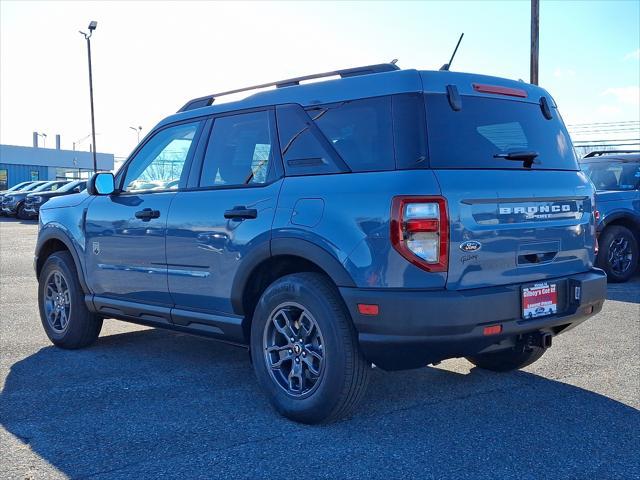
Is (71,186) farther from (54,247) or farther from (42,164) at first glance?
(42,164)

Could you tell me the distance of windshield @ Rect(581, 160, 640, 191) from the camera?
10422mm

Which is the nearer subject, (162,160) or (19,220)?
(162,160)

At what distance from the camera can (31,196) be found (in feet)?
95.9

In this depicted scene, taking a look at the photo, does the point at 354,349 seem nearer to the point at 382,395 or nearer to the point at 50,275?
the point at 382,395

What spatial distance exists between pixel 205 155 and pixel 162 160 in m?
0.55

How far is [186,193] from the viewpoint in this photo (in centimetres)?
507

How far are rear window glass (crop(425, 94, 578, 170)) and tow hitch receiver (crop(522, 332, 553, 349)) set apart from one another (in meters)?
0.97

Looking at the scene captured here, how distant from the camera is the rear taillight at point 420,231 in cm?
375

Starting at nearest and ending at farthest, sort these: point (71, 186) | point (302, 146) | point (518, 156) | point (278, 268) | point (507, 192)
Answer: point (507, 192) < point (518, 156) < point (302, 146) < point (278, 268) < point (71, 186)

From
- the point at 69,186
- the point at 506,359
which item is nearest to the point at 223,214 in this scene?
the point at 506,359

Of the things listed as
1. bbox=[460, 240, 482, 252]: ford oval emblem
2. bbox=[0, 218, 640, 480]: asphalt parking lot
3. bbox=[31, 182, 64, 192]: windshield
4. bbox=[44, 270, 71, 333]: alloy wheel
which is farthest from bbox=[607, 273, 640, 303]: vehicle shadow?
bbox=[31, 182, 64, 192]: windshield

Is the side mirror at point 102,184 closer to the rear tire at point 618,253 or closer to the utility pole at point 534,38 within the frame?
the rear tire at point 618,253

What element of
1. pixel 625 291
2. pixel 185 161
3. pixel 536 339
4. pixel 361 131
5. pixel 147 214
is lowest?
pixel 625 291

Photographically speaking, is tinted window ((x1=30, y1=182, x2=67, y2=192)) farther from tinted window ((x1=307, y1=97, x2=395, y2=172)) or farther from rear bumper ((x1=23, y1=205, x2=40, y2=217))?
tinted window ((x1=307, y1=97, x2=395, y2=172))
